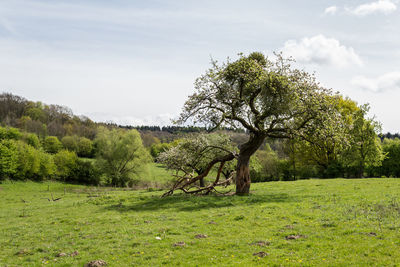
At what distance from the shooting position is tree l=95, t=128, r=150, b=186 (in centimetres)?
7088

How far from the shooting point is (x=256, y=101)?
26.7 metres

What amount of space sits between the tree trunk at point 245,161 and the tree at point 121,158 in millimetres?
48603

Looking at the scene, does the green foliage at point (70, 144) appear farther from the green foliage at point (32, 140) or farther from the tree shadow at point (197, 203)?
the tree shadow at point (197, 203)

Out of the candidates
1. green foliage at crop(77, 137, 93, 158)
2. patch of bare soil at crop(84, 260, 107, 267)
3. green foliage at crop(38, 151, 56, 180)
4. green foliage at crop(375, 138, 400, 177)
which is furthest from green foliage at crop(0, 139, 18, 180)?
green foliage at crop(375, 138, 400, 177)

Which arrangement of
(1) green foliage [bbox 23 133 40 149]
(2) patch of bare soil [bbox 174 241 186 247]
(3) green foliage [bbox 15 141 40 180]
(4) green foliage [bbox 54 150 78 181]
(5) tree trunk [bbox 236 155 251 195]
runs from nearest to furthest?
(2) patch of bare soil [bbox 174 241 186 247]
(5) tree trunk [bbox 236 155 251 195]
(3) green foliage [bbox 15 141 40 180]
(4) green foliage [bbox 54 150 78 181]
(1) green foliage [bbox 23 133 40 149]

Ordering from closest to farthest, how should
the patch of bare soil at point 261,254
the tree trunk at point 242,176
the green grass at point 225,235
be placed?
Result: the green grass at point 225,235, the patch of bare soil at point 261,254, the tree trunk at point 242,176

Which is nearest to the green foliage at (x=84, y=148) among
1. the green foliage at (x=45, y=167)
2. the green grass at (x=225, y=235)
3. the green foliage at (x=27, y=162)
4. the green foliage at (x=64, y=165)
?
the green foliage at (x=64, y=165)

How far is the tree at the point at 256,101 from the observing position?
917 inches

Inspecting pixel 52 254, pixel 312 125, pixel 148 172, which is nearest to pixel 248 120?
pixel 312 125

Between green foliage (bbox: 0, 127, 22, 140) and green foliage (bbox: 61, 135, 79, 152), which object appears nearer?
green foliage (bbox: 0, 127, 22, 140)

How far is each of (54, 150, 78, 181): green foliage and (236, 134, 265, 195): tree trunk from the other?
60.4m

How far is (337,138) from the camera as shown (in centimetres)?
2241

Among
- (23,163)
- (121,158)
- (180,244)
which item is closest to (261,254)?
(180,244)

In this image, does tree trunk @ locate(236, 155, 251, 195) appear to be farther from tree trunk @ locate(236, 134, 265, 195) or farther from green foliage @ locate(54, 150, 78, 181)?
green foliage @ locate(54, 150, 78, 181)
